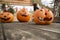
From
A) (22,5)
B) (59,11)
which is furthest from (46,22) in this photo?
(22,5)

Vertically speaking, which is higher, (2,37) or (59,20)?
Answer: (2,37)

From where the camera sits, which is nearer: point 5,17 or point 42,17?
point 42,17

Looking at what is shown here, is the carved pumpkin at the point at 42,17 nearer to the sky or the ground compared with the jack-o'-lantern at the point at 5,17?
nearer to the sky

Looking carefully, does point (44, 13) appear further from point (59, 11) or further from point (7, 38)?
point (7, 38)

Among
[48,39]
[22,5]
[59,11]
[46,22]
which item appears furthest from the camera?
[22,5]

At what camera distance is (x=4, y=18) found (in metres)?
1.38

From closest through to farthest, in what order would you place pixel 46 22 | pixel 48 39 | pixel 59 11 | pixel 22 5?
pixel 48 39, pixel 46 22, pixel 59 11, pixel 22 5

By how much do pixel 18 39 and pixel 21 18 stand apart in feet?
2.88

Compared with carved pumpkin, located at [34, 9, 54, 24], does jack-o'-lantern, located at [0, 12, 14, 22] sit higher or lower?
lower

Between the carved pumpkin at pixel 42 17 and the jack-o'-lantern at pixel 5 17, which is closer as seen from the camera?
the carved pumpkin at pixel 42 17

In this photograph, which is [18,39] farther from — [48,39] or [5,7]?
[5,7]

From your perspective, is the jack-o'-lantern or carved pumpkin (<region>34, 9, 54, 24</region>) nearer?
carved pumpkin (<region>34, 9, 54, 24</region>)

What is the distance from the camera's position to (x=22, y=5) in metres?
3.81

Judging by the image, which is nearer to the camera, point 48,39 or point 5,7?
point 48,39
